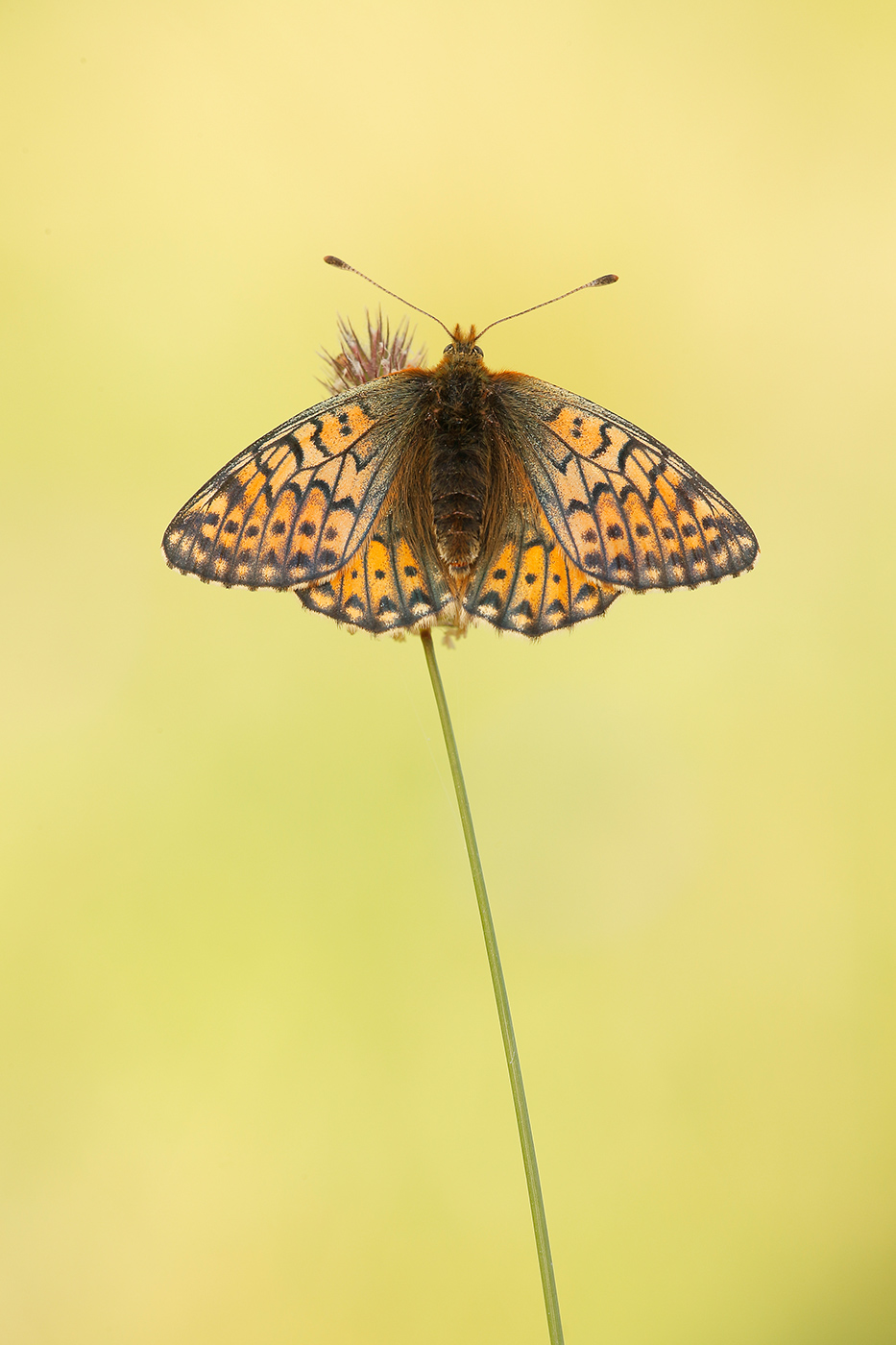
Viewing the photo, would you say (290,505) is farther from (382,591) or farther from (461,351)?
(461,351)

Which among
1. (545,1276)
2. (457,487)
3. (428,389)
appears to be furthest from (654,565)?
(545,1276)

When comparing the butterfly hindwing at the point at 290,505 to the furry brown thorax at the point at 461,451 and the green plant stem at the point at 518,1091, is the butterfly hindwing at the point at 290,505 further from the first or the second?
the green plant stem at the point at 518,1091

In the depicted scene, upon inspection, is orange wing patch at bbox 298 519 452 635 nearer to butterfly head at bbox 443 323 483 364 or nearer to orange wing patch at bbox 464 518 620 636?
orange wing patch at bbox 464 518 620 636

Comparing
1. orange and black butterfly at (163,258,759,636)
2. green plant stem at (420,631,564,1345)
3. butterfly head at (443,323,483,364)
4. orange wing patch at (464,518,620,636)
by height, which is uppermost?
butterfly head at (443,323,483,364)

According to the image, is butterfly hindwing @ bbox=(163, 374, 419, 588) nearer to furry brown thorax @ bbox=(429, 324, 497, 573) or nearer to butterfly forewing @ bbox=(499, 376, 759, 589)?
furry brown thorax @ bbox=(429, 324, 497, 573)

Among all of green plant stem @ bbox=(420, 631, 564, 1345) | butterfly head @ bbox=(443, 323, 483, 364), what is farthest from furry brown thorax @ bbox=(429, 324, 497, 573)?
green plant stem @ bbox=(420, 631, 564, 1345)

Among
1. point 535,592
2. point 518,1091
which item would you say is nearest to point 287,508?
point 535,592

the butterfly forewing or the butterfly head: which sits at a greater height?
the butterfly head

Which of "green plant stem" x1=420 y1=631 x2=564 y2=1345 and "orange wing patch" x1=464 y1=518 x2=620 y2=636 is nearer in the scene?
"green plant stem" x1=420 y1=631 x2=564 y2=1345
